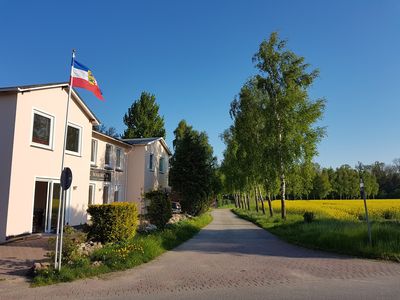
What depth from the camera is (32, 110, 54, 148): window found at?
1622 centimetres

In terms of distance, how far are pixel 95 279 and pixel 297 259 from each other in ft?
21.7

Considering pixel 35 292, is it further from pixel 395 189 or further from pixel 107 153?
pixel 395 189

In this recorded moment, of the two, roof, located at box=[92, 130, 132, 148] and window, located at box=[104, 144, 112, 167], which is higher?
roof, located at box=[92, 130, 132, 148]

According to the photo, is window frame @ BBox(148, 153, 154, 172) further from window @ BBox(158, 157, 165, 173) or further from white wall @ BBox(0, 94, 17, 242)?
white wall @ BBox(0, 94, 17, 242)

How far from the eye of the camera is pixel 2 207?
47.7ft

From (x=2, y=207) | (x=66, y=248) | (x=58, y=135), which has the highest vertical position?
(x=58, y=135)

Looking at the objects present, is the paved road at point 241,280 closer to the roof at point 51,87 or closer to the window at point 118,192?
the roof at point 51,87

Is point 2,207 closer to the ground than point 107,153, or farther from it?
closer to the ground

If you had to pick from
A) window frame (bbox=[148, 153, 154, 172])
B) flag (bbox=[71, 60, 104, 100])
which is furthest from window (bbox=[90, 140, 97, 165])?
flag (bbox=[71, 60, 104, 100])

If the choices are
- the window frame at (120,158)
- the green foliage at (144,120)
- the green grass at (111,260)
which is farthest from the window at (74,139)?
the green foliage at (144,120)

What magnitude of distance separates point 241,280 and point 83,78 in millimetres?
7675

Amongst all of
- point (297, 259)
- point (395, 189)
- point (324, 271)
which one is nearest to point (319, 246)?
point (297, 259)

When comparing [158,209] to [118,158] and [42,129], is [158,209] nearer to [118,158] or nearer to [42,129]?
[42,129]

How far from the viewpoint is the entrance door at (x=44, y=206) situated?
16703 mm
